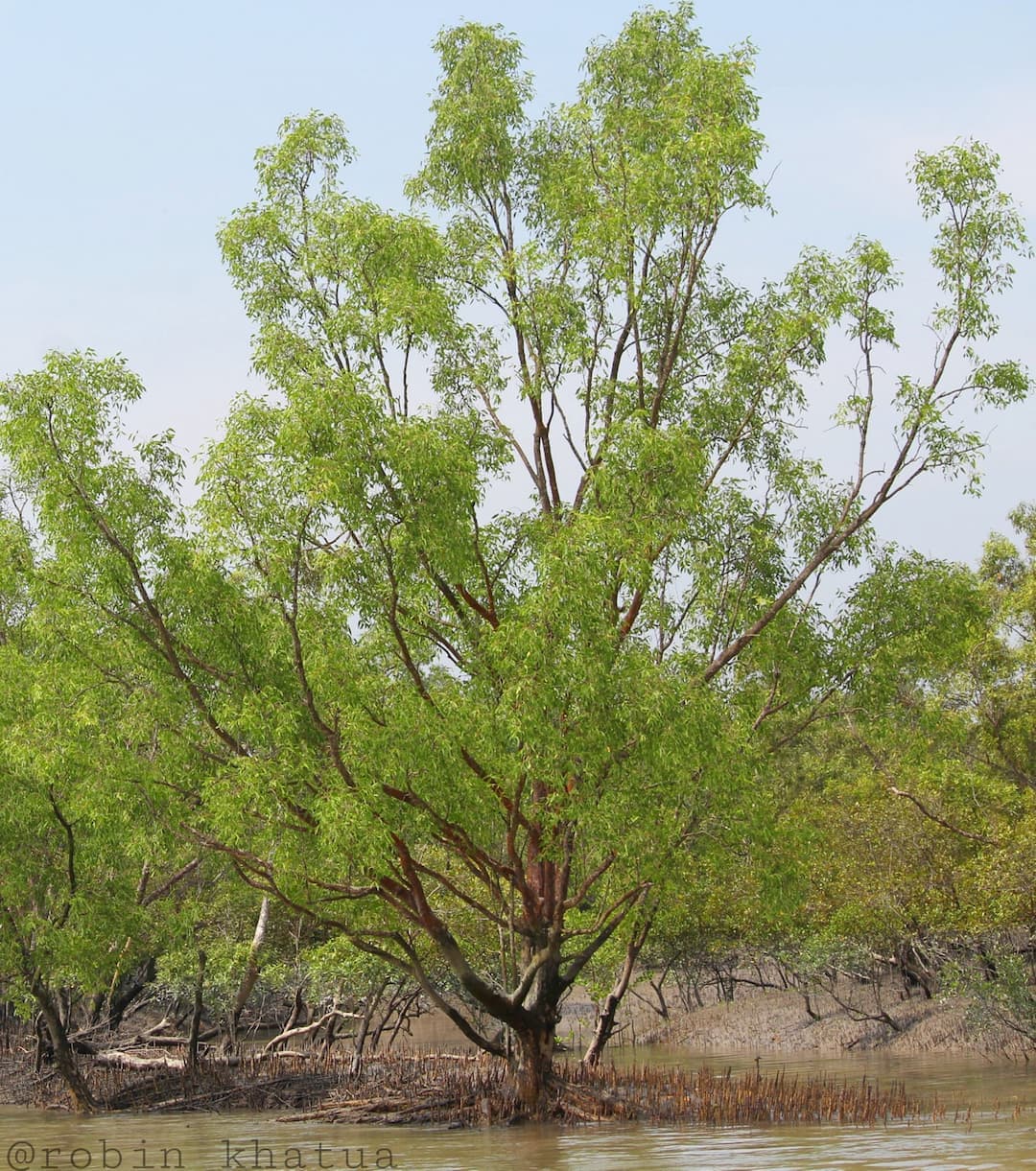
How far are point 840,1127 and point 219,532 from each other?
979cm

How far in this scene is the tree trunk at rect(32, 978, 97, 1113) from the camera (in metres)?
20.9

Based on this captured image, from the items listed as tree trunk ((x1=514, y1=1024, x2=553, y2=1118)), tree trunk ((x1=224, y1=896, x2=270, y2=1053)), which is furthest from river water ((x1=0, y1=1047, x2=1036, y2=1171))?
tree trunk ((x1=224, y1=896, x2=270, y2=1053))

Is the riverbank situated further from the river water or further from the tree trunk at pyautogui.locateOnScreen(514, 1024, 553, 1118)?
the river water

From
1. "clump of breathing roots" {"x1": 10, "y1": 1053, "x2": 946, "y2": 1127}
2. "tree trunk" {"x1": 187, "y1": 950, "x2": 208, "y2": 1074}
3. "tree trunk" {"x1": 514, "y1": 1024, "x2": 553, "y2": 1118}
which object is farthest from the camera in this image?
"tree trunk" {"x1": 187, "y1": 950, "x2": 208, "y2": 1074}

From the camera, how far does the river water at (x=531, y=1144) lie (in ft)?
42.7

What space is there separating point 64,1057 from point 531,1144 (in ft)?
30.9

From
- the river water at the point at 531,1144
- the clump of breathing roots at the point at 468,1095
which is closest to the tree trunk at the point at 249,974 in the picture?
the clump of breathing roots at the point at 468,1095

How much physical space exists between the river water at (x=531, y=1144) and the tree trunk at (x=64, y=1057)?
2.46 feet

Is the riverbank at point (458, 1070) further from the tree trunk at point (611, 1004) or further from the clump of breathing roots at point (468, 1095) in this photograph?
the tree trunk at point (611, 1004)

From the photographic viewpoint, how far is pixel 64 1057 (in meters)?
21.0

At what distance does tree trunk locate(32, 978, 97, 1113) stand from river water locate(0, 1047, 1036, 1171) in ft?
2.46

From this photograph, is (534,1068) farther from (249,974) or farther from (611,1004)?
(249,974)

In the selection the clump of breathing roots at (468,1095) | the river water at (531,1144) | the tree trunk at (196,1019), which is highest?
the tree trunk at (196,1019)

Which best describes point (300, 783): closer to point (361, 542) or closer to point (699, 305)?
point (361, 542)
